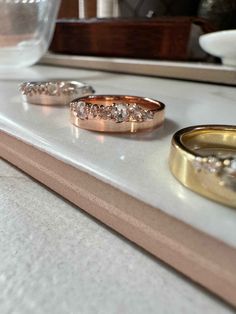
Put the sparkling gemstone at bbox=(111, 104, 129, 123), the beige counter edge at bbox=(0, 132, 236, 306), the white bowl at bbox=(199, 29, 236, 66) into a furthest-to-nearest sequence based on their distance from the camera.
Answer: the white bowl at bbox=(199, 29, 236, 66), the sparkling gemstone at bbox=(111, 104, 129, 123), the beige counter edge at bbox=(0, 132, 236, 306)

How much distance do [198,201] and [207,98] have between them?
265 mm

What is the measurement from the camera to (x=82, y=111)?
246 millimetres

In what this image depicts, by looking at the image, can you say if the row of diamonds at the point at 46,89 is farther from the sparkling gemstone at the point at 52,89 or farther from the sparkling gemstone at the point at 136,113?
the sparkling gemstone at the point at 136,113

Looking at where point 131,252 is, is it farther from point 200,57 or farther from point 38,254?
point 200,57

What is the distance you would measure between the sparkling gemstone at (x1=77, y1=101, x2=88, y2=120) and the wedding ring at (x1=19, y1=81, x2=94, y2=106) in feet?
0.27

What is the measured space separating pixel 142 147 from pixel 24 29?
0.47 metres

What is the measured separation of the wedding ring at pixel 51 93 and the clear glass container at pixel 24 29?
0.27 m

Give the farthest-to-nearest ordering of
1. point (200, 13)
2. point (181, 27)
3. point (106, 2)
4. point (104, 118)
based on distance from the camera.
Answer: point (106, 2) < point (200, 13) < point (181, 27) < point (104, 118)

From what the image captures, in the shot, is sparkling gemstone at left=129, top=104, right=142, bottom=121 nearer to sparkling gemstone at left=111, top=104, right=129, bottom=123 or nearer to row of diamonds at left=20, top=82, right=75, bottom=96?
sparkling gemstone at left=111, top=104, right=129, bottom=123

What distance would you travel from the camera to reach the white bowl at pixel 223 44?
0.47 meters

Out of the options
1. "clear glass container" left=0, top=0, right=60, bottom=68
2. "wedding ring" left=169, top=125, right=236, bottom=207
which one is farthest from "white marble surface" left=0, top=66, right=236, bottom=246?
"clear glass container" left=0, top=0, right=60, bottom=68

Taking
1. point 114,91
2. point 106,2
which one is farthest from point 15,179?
point 106,2

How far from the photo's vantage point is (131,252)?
17 cm

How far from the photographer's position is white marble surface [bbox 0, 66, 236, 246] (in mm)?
144
